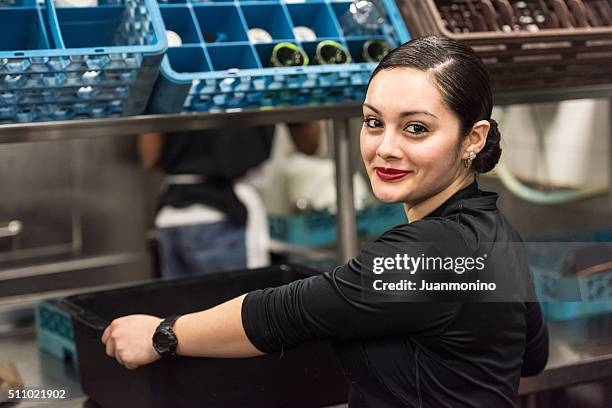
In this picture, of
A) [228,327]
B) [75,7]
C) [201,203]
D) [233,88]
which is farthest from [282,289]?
[201,203]

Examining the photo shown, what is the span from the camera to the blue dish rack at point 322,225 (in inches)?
130

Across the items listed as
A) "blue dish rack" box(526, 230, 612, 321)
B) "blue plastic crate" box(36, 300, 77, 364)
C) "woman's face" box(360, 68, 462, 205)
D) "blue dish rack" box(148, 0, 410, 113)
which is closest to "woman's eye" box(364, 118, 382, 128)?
"woman's face" box(360, 68, 462, 205)

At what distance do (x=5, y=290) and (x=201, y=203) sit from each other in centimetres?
92

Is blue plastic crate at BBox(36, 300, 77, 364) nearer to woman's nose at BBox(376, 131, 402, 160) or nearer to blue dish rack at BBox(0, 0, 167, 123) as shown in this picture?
blue dish rack at BBox(0, 0, 167, 123)

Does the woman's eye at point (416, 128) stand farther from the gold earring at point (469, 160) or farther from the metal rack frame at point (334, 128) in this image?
the metal rack frame at point (334, 128)

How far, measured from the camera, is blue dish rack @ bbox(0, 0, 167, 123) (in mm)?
1423

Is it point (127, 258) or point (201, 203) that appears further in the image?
point (127, 258)

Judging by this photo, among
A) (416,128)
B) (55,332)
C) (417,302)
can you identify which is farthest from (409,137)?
(55,332)

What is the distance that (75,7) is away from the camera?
1.65 meters

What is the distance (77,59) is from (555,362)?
3.72 ft

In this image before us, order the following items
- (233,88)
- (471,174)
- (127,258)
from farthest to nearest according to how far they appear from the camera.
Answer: (127,258), (233,88), (471,174)

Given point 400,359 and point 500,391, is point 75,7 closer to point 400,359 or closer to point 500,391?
point 400,359

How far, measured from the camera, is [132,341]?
1.38 m

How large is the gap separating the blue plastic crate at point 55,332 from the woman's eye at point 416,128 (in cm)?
89
